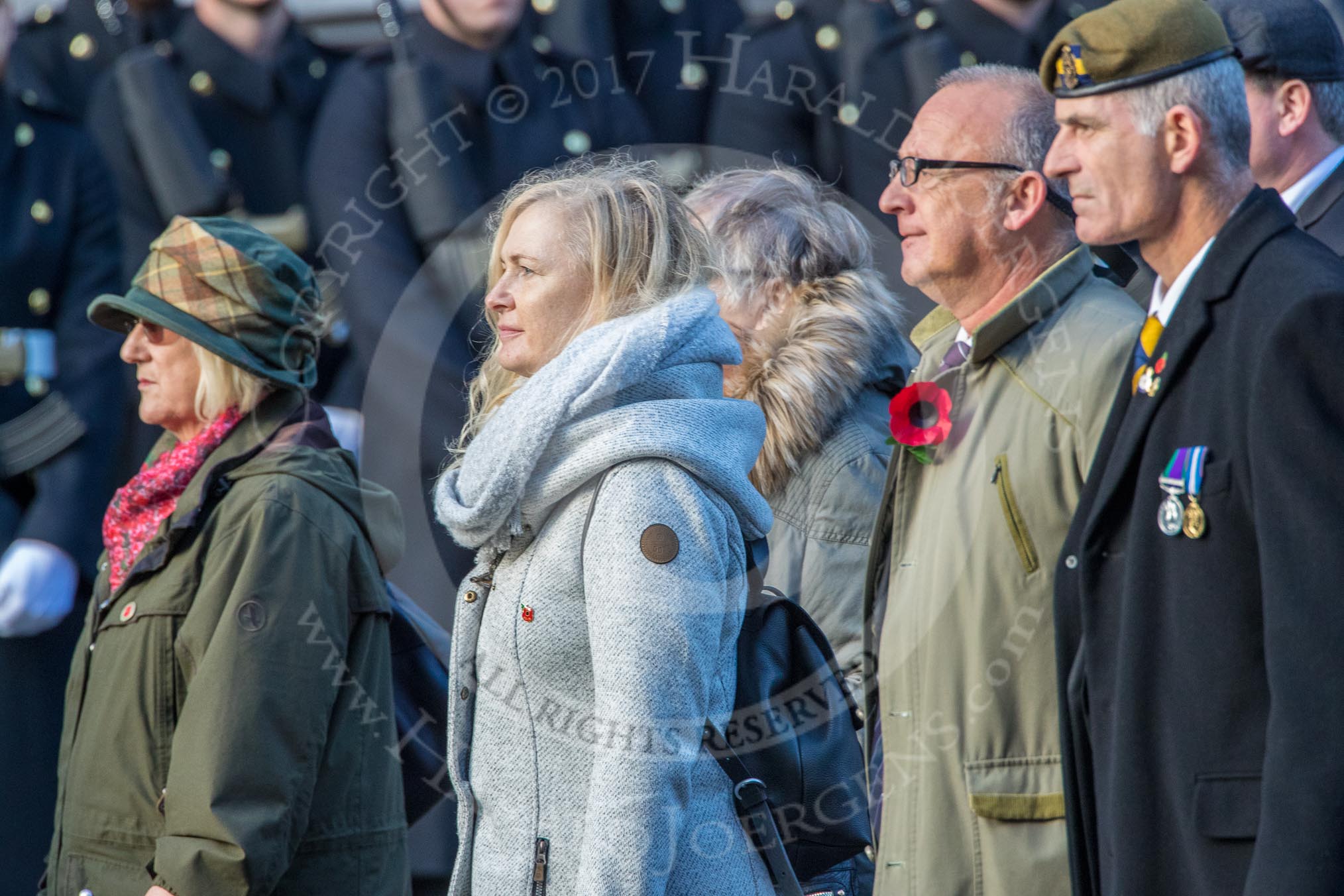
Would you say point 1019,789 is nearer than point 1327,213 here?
Yes

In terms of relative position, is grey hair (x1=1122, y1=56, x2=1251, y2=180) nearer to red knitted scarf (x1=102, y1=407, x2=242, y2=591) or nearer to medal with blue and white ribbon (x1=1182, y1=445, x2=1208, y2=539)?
medal with blue and white ribbon (x1=1182, y1=445, x2=1208, y2=539)

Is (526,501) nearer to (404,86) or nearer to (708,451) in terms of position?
(708,451)

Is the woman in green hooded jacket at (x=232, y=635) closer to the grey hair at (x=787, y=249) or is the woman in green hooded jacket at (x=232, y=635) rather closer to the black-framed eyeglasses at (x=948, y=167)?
the grey hair at (x=787, y=249)

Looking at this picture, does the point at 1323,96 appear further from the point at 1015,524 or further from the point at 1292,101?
the point at 1015,524

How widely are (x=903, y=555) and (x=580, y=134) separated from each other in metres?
2.15

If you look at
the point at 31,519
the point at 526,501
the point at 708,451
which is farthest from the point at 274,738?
the point at 31,519

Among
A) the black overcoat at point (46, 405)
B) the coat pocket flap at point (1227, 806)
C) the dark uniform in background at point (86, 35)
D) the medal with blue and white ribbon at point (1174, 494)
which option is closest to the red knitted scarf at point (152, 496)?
the black overcoat at point (46, 405)

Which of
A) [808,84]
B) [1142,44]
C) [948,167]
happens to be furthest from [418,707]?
[808,84]

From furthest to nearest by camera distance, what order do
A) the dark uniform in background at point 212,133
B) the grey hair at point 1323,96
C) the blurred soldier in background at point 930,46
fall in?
the dark uniform in background at point 212,133, the blurred soldier in background at point 930,46, the grey hair at point 1323,96

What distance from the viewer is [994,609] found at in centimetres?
216

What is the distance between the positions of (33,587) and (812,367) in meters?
2.05

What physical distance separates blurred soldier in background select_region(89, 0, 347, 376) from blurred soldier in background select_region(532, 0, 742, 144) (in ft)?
2.37

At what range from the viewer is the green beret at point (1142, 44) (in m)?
1.88

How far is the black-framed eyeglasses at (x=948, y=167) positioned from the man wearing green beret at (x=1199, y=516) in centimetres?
46
